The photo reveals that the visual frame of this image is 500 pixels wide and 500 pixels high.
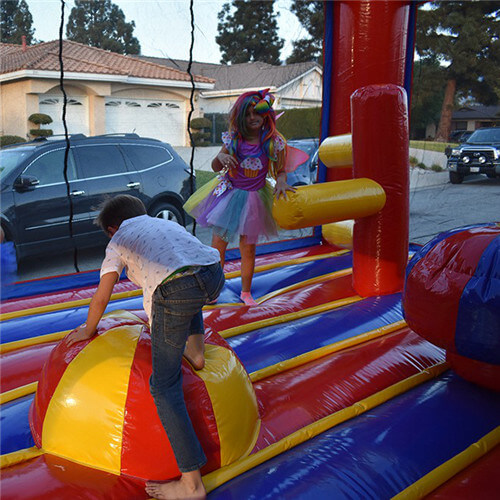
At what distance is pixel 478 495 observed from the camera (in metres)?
1.44

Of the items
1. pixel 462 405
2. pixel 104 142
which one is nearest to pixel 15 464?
pixel 462 405

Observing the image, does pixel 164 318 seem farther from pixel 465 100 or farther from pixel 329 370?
pixel 465 100

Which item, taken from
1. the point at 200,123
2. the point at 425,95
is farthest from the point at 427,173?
the point at 200,123

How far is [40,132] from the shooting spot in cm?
327

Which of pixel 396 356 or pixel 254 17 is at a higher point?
pixel 254 17

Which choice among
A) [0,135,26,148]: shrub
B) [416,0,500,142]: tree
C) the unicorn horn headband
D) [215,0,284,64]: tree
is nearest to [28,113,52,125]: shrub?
[0,135,26,148]: shrub

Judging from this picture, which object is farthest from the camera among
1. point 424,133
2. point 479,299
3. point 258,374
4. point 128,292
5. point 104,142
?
point 424,133

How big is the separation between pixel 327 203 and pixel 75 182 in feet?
6.92

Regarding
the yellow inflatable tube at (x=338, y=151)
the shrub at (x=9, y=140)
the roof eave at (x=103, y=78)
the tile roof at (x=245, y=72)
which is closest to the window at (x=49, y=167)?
the shrub at (x=9, y=140)

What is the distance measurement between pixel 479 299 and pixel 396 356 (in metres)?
0.51

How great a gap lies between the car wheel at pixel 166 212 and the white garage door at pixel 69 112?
2.99 feet

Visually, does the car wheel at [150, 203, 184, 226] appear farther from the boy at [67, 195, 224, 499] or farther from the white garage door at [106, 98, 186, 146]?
the boy at [67, 195, 224, 499]

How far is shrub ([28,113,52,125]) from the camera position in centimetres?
315

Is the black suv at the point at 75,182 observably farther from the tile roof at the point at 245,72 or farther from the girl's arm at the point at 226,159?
the girl's arm at the point at 226,159
